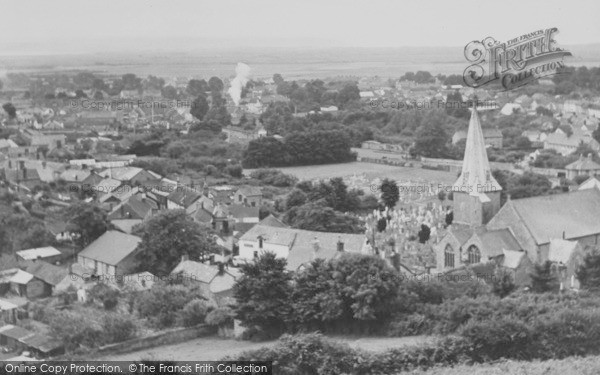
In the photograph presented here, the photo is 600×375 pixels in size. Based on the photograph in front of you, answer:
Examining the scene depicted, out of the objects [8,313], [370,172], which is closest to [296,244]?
[8,313]

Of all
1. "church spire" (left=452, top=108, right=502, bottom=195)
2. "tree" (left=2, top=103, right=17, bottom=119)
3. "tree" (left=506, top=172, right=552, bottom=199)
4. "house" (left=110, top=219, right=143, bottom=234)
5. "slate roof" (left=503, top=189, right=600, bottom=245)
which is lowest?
"house" (left=110, top=219, right=143, bottom=234)

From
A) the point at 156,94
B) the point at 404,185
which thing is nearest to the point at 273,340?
the point at 404,185

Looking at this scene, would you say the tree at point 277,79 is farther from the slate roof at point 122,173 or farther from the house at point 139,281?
the house at point 139,281

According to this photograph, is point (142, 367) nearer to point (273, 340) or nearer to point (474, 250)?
point (273, 340)

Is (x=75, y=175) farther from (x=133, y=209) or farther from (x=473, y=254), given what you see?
(x=473, y=254)

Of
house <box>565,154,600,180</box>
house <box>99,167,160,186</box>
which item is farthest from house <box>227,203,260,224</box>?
house <box>565,154,600,180</box>

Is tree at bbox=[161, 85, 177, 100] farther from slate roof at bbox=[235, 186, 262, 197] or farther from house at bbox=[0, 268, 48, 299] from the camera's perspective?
house at bbox=[0, 268, 48, 299]

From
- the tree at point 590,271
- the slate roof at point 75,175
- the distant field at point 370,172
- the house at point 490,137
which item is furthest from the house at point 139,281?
the house at point 490,137
